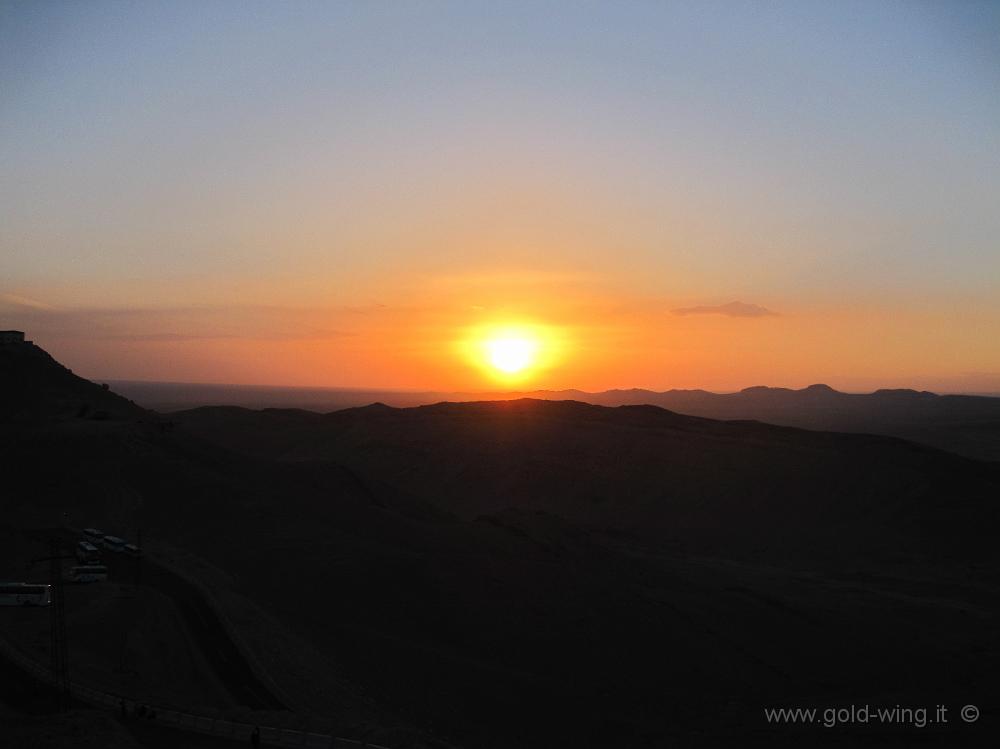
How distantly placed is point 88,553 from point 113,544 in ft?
7.91

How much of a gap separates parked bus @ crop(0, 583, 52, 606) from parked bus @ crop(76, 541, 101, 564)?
14.8 ft

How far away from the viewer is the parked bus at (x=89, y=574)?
99.9 feet

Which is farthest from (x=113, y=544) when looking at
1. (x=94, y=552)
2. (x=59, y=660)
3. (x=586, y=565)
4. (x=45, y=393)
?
(x=45, y=393)

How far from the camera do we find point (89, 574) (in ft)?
101

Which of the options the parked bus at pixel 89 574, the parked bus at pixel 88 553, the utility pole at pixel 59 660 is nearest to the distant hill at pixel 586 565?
the utility pole at pixel 59 660

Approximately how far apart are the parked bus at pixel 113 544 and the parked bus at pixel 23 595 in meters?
7.41

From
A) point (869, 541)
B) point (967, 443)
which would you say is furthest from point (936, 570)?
point (967, 443)

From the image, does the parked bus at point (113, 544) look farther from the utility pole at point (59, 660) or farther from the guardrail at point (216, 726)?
the guardrail at point (216, 726)

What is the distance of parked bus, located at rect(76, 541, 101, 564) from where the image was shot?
32.9 meters

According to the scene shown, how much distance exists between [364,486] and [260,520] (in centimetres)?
1489

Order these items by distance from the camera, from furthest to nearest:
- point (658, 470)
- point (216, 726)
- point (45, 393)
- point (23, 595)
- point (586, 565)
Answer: point (658, 470) → point (45, 393) → point (586, 565) → point (23, 595) → point (216, 726)

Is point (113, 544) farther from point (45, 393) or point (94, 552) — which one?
point (45, 393)

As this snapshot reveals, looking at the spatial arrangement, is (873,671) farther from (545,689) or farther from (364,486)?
(364,486)

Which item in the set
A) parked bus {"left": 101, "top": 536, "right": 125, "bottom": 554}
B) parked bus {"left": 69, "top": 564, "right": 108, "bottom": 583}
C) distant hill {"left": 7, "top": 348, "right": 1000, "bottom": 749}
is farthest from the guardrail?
parked bus {"left": 101, "top": 536, "right": 125, "bottom": 554}
